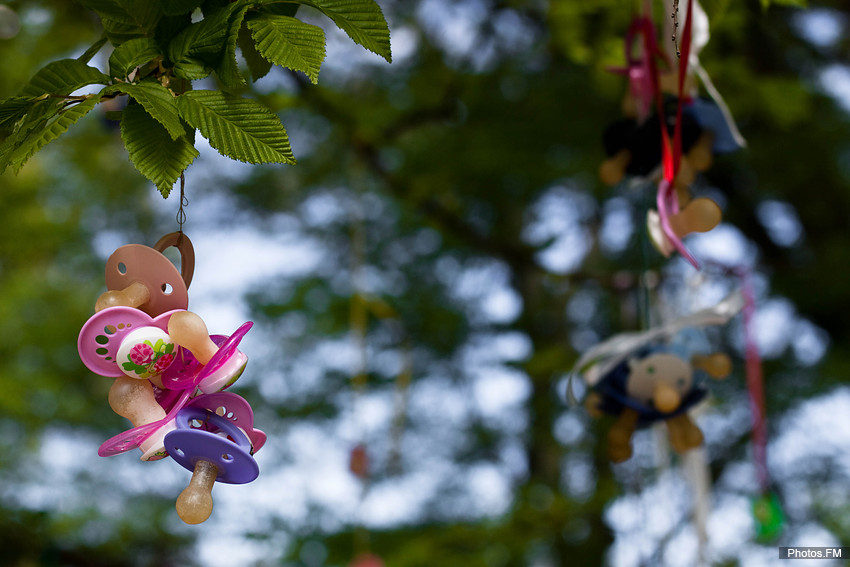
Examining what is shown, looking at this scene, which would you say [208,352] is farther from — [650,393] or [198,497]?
[650,393]

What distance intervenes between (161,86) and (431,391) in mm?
4364

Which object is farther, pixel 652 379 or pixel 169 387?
pixel 652 379

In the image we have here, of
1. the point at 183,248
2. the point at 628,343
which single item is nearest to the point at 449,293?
the point at 628,343

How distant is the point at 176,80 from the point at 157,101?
0.08m

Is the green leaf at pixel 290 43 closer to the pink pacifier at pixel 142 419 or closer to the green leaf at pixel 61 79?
the green leaf at pixel 61 79

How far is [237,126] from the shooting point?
0.51m

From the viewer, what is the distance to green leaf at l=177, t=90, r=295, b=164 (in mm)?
505

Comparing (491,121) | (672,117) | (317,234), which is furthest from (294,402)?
(672,117)

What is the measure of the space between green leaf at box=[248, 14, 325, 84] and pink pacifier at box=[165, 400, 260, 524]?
257mm

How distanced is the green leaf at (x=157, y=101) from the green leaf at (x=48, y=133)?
0.02 meters

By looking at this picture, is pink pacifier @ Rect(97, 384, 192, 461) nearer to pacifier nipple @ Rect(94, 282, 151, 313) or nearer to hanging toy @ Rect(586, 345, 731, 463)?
pacifier nipple @ Rect(94, 282, 151, 313)

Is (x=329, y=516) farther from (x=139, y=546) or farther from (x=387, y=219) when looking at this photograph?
(x=387, y=219)

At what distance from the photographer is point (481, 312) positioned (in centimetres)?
453

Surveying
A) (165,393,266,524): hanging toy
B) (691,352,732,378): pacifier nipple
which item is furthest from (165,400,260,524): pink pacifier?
(691,352,732,378): pacifier nipple
